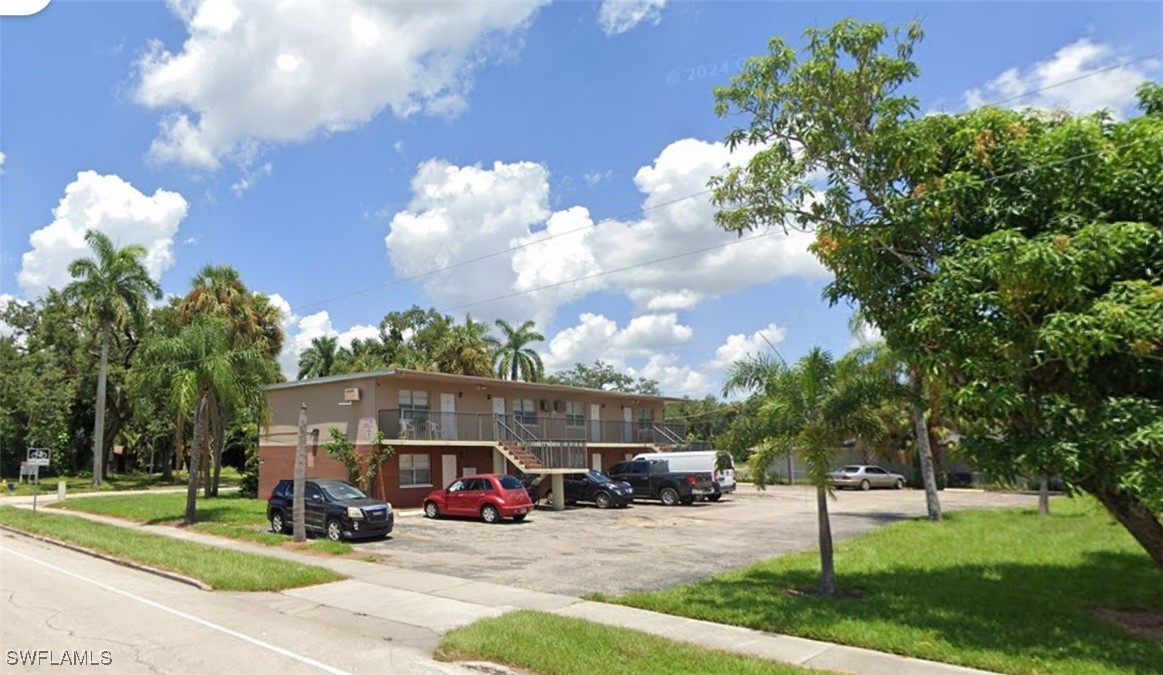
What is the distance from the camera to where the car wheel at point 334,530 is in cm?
1908

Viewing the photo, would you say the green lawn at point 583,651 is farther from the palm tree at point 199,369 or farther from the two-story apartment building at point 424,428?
the two-story apartment building at point 424,428

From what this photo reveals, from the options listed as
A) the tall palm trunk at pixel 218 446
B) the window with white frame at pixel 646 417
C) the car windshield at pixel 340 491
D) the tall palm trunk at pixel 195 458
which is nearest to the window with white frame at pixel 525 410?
the window with white frame at pixel 646 417

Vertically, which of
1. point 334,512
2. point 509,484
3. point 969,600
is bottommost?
point 969,600

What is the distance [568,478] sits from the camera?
29.3 metres

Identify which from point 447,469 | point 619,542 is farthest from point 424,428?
point 619,542

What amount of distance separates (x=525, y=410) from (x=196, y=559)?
66.9 ft

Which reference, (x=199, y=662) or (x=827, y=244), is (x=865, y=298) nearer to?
(x=827, y=244)

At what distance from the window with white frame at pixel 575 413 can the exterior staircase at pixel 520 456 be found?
488cm

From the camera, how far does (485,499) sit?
23484 mm

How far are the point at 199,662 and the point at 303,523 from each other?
11034mm

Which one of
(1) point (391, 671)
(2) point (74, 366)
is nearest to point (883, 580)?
(1) point (391, 671)

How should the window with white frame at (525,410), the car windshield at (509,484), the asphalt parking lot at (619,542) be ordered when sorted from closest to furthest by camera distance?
the asphalt parking lot at (619,542) < the car windshield at (509,484) < the window with white frame at (525,410)

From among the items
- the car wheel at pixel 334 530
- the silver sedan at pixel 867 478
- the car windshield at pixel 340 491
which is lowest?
the silver sedan at pixel 867 478

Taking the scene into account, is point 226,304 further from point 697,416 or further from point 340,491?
point 697,416
